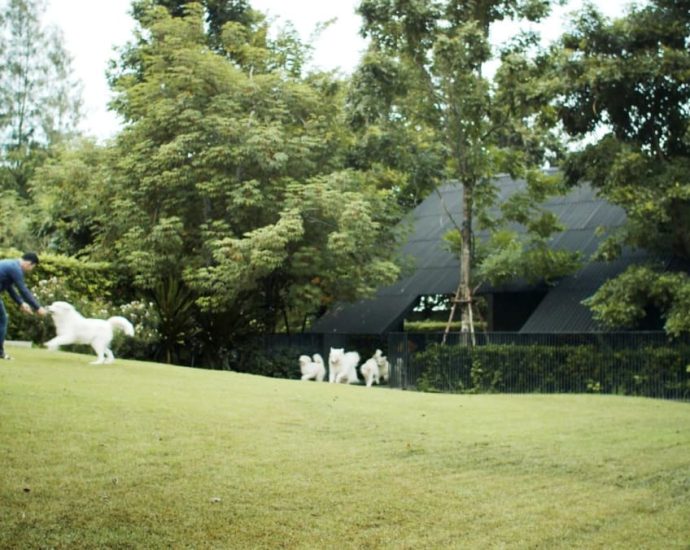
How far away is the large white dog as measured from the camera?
576 inches

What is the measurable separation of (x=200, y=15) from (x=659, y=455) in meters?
22.1

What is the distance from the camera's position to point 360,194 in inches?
994

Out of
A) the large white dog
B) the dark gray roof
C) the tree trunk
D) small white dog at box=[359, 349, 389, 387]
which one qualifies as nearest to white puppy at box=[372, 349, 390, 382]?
small white dog at box=[359, 349, 389, 387]

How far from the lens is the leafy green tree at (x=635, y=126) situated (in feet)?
66.8

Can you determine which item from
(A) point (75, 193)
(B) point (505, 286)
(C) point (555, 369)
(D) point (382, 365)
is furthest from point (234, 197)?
(C) point (555, 369)

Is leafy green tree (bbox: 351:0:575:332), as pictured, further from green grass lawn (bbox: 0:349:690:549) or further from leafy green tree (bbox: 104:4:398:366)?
green grass lawn (bbox: 0:349:690:549)

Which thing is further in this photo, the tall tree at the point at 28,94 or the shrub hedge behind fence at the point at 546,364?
the tall tree at the point at 28,94

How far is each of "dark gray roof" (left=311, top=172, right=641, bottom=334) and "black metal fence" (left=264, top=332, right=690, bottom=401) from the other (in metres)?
1.66

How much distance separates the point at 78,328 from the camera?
14891 millimetres

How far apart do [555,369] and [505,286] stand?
5863 millimetres

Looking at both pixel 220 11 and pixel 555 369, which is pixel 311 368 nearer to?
pixel 555 369

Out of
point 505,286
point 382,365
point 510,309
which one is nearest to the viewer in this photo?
point 382,365

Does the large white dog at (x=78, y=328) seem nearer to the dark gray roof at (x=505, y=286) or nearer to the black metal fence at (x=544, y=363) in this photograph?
the black metal fence at (x=544, y=363)

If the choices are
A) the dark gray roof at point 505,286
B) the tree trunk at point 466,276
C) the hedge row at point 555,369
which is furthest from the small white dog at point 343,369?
the dark gray roof at point 505,286
